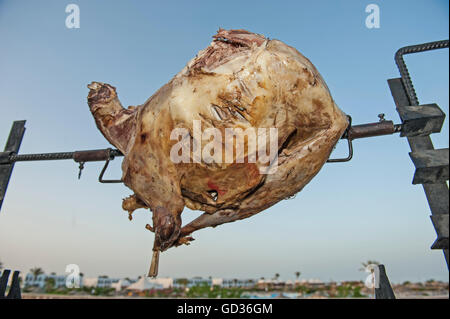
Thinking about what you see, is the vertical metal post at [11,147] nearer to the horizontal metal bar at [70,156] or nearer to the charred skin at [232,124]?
the horizontal metal bar at [70,156]

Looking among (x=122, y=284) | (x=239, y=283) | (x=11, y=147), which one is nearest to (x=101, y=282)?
(x=122, y=284)

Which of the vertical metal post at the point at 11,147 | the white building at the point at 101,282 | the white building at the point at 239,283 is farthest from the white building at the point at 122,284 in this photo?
the vertical metal post at the point at 11,147

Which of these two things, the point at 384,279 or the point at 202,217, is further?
the point at 202,217

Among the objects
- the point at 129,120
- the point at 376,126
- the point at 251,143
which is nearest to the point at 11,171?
the point at 129,120

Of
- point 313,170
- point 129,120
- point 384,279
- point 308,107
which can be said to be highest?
point 129,120
